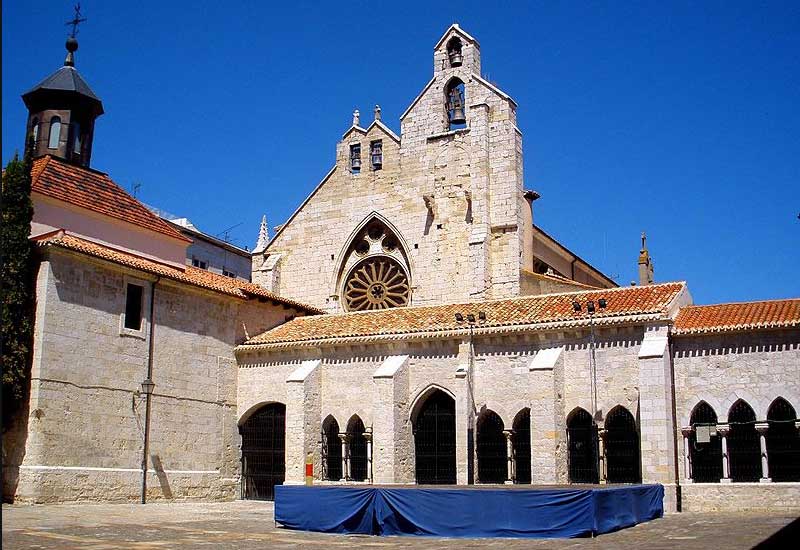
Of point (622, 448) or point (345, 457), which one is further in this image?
point (345, 457)

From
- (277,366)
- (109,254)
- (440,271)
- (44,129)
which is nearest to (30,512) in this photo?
(109,254)

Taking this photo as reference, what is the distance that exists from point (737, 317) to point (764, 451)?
3.65 metres

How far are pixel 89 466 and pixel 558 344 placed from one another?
13.7 m

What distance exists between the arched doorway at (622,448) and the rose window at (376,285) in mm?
13143

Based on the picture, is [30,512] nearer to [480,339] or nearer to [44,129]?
[480,339]

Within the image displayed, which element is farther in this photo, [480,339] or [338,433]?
[338,433]

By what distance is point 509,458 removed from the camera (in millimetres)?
24422

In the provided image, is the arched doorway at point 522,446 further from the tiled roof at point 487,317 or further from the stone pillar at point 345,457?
the stone pillar at point 345,457

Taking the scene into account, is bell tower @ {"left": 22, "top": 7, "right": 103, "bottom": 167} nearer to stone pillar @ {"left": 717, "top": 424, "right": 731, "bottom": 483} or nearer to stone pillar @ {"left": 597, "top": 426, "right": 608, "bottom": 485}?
stone pillar @ {"left": 597, "top": 426, "right": 608, "bottom": 485}

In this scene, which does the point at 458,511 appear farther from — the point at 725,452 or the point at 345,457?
the point at 345,457

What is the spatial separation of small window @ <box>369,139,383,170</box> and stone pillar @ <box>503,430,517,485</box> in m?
15.4

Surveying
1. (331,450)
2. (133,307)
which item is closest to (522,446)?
(331,450)

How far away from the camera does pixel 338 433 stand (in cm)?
2742

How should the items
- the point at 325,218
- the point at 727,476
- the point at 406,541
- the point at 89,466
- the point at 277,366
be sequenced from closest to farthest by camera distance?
the point at 406,541 < the point at 727,476 < the point at 89,466 < the point at 277,366 < the point at 325,218
